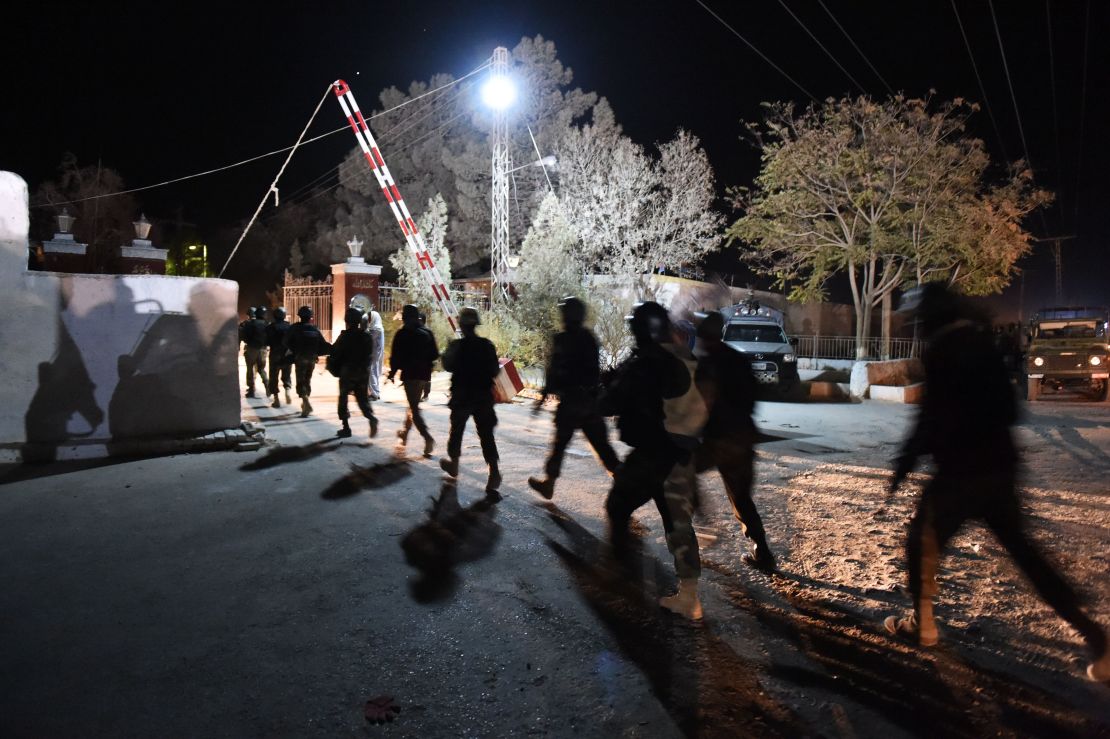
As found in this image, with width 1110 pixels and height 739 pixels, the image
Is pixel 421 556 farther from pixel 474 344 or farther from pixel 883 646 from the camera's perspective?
pixel 883 646

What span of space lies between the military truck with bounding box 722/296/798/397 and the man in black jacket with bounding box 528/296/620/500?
999 centimetres

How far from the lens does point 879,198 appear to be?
68.4 feet

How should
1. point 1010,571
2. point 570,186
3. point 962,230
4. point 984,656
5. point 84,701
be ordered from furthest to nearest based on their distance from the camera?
point 570,186 < point 962,230 < point 1010,571 < point 984,656 < point 84,701

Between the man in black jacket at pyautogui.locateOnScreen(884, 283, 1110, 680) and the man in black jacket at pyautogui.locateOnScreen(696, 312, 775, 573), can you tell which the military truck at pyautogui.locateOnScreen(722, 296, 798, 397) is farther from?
the man in black jacket at pyautogui.locateOnScreen(884, 283, 1110, 680)

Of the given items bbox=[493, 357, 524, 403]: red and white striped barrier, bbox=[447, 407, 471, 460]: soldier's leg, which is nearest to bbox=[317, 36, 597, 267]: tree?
bbox=[493, 357, 524, 403]: red and white striped barrier

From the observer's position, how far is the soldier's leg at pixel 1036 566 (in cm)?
329

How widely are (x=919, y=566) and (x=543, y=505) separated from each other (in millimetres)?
3355

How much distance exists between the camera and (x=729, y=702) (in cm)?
315

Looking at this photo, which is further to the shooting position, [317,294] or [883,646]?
[317,294]

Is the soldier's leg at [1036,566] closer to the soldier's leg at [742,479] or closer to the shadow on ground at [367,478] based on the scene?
the soldier's leg at [742,479]

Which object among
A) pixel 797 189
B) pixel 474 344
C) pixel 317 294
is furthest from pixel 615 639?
pixel 797 189

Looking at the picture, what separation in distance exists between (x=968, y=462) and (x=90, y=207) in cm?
3880

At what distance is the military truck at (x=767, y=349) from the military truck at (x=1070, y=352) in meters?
5.20

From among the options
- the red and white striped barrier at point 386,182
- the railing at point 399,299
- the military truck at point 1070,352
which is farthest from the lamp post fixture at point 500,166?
the military truck at point 1070,352
